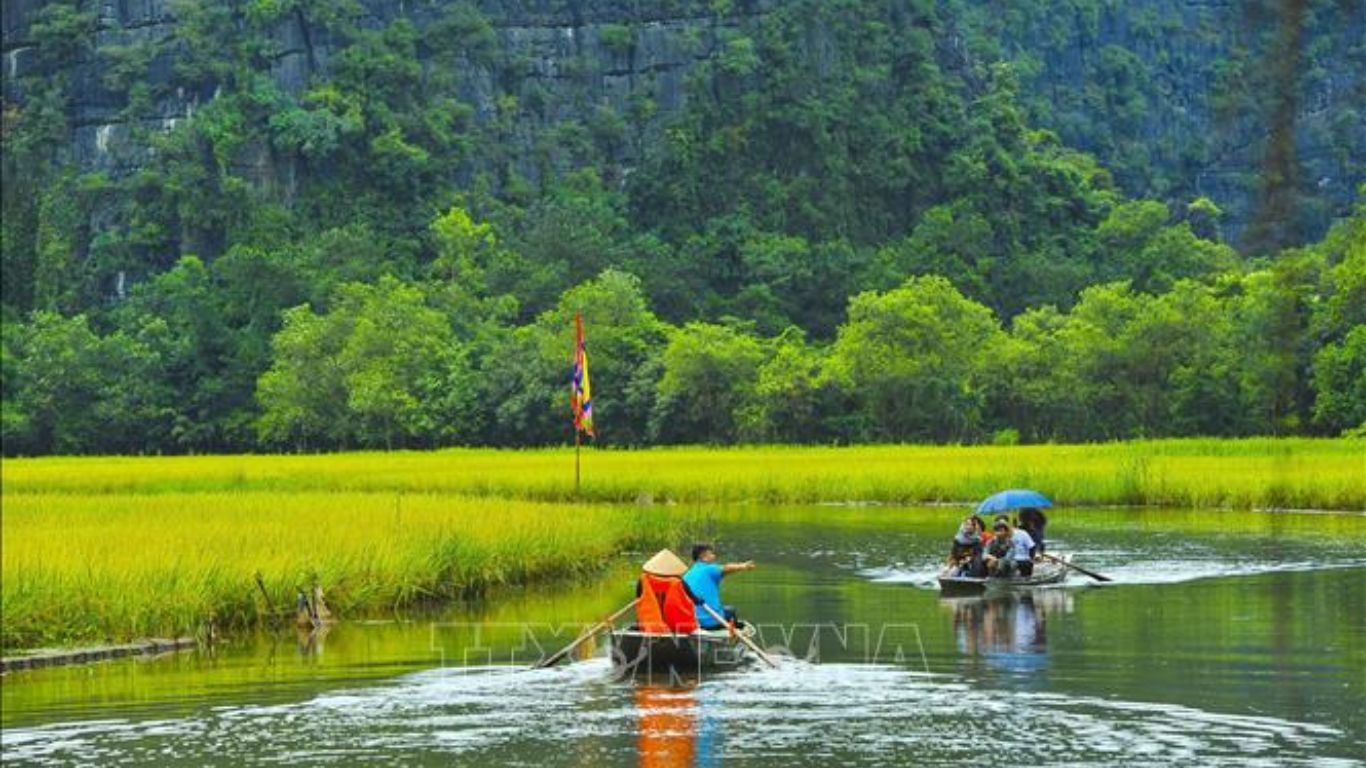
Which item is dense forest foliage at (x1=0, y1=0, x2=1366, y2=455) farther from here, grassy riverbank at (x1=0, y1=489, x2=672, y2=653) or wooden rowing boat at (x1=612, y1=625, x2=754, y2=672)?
wooden rowing boat at (x1=612, y1=625, x2=754, y2=672)

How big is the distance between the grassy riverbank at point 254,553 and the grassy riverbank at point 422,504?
37 mm

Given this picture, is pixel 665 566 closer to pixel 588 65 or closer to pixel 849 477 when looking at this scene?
pixel 849 477

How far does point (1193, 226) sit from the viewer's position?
11744 centimetres

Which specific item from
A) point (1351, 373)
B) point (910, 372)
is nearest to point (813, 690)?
point (1351, 373)

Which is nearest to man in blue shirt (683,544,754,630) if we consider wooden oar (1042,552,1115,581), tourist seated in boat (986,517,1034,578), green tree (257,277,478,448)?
tourist seated in boat (986,517,1034,578)

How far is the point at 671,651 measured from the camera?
69.3ft

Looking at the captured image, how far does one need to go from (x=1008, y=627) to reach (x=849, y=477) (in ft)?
117

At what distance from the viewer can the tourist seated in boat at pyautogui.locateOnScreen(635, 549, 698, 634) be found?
21.1 m

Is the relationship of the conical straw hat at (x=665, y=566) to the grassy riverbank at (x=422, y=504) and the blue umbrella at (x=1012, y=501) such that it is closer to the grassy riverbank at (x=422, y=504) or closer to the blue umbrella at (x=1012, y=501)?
the grassy riverbank at (x=422, y=504)

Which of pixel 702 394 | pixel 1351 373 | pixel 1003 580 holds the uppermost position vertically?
pixel 702 394

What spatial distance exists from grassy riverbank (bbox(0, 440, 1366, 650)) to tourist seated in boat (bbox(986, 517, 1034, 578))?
17.2 feet

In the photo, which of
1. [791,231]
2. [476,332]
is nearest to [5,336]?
[476,332]

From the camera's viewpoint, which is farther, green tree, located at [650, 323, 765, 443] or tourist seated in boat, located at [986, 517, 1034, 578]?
green tree, located at [650, 323, 765, 443]

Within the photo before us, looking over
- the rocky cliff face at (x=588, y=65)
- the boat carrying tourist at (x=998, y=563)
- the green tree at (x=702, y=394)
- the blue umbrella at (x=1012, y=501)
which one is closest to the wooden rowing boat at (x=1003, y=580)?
the boat carrying tourist at (x=998, y=563)
